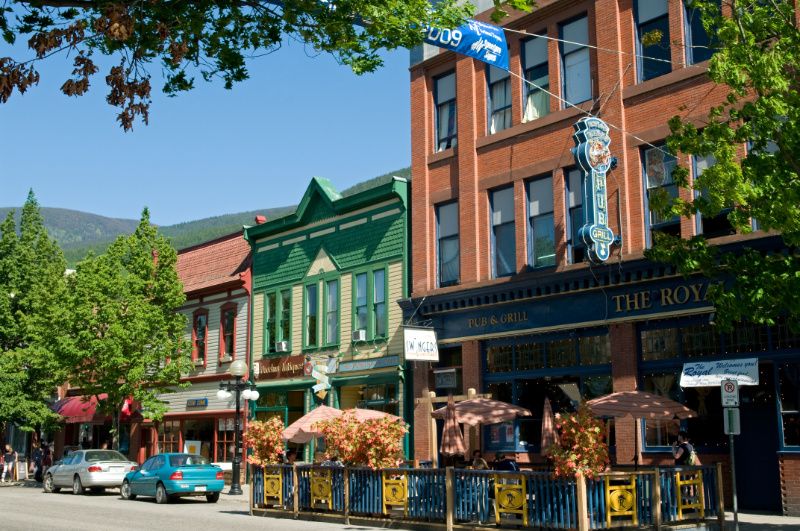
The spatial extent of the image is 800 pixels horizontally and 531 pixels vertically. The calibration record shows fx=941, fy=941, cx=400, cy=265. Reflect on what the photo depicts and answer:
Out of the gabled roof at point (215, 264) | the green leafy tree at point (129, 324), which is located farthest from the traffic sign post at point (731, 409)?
the green leafy tree at point (129, 324)

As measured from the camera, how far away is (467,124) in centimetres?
2712

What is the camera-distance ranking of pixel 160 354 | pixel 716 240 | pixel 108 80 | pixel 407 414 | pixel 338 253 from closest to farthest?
1. pixel 108 80
2. pixel 716 240
3. pixel 407 414
4. pixel 338 253
5. pixel 160 354

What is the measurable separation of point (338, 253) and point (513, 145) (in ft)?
28.7

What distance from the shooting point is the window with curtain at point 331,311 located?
31892 mm

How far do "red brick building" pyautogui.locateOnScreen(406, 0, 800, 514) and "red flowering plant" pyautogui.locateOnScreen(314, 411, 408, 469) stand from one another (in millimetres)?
5932

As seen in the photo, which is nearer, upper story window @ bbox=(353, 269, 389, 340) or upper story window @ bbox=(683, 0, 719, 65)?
upper story window @ bbox=(683, 0, 719, 65)

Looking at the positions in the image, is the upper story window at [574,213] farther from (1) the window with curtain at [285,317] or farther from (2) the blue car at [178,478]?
(1) the window with curtain at [285,317]

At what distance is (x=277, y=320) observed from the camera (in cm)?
3459

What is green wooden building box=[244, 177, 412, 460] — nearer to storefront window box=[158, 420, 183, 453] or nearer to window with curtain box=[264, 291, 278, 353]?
window with curtain box=[264, 291, 278, 353]

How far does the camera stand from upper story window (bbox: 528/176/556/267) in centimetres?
2456

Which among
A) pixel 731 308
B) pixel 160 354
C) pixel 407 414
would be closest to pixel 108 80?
pixel 731 308

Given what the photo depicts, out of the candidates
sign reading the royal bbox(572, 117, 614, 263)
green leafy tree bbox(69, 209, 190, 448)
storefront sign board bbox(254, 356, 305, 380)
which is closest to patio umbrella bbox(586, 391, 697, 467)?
sign reading the royal bbox(572, 117, 614, 263)

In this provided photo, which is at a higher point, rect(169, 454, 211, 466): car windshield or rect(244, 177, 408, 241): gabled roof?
rect(244, 177, 408, 241): gabled roof

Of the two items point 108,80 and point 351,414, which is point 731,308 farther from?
point 108,80
